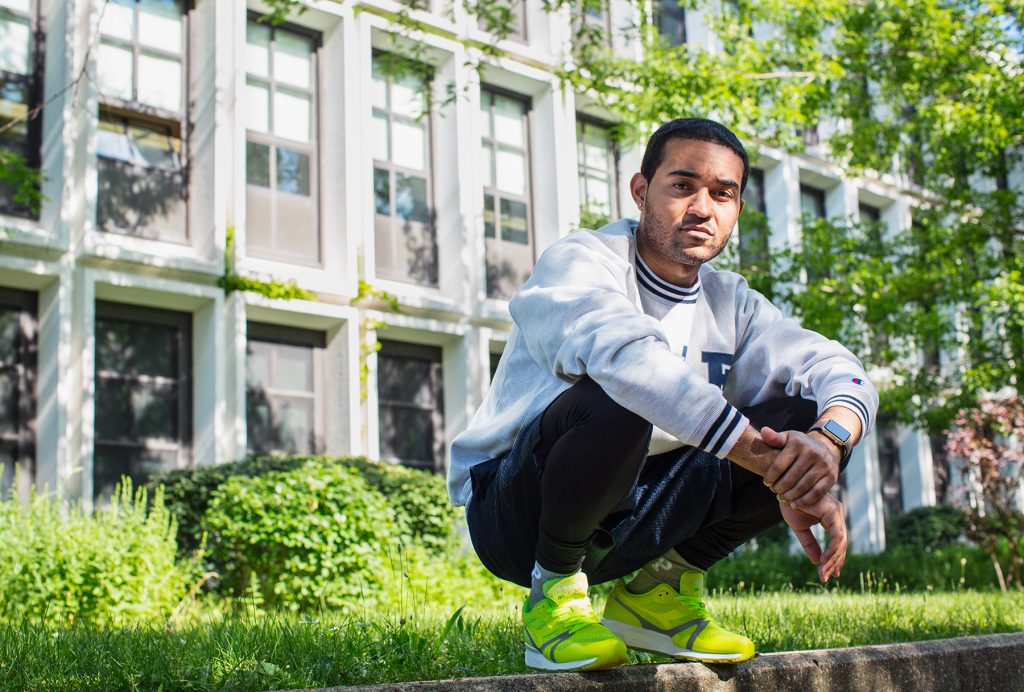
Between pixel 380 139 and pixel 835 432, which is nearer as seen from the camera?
pixel 835 432

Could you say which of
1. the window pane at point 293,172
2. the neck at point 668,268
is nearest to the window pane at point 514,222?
the window pane at point 293,172

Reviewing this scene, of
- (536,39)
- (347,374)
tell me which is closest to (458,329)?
(347,374)

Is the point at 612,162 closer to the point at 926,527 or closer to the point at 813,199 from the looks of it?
the point at 813,199

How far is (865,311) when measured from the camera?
1376 centimetres

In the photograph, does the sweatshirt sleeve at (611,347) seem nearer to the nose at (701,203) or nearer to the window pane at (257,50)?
the nose at (701,203)

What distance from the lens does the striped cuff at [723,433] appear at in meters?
2.77

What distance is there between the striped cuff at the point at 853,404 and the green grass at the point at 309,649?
1.08 metres

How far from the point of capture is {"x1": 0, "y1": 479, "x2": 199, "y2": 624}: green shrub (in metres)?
8.16

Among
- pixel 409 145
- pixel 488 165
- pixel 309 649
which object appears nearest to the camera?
pixel 309 649

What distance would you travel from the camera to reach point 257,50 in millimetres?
15375

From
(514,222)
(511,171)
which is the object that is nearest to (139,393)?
(514,222)

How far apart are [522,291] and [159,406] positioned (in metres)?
11.3

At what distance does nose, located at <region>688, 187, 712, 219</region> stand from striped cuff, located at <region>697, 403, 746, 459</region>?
853mm

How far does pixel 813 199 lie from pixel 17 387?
16515mm
